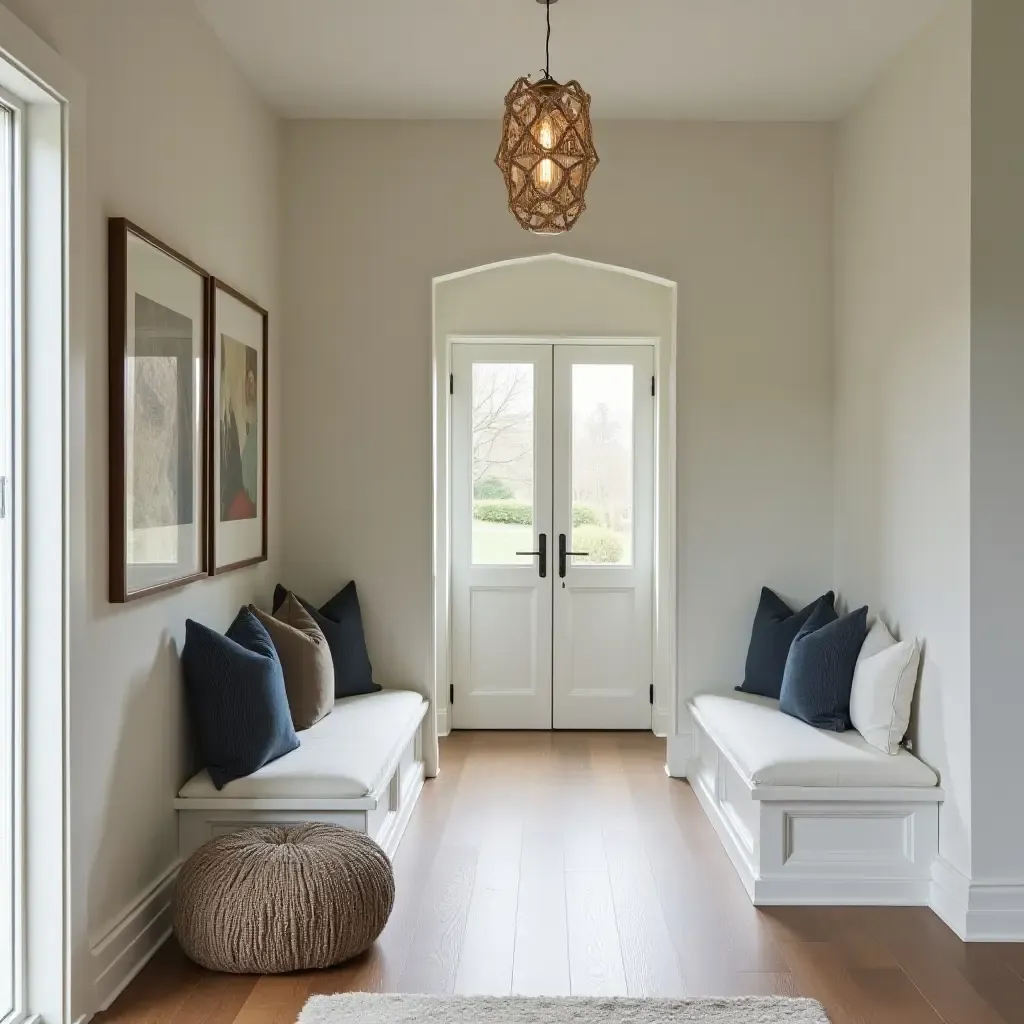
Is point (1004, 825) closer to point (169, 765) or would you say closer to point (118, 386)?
point (169, 765)

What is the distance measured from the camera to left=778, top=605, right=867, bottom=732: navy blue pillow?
12.5ft

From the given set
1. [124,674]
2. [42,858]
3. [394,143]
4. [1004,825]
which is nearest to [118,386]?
[124,674]

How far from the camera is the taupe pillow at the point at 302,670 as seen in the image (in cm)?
386

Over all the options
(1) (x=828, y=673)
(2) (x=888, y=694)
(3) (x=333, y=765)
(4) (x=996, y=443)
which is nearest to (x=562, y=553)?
(1) (x=828, y=673)

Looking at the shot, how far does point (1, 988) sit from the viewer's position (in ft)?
7.98

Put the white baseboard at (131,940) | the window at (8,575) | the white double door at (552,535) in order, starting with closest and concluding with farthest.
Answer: the window at (8,575)
the white baseboard at (131,940)
the white double door at (552,535)

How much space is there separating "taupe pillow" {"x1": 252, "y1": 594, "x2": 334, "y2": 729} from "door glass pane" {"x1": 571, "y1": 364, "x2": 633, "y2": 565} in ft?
6.76

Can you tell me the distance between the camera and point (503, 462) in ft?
18.6

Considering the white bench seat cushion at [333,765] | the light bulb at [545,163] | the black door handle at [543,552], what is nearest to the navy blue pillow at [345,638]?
the white bench seat cushion at [333,765]

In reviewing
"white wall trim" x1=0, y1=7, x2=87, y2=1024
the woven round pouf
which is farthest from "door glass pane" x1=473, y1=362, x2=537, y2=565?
"white wall trim" x1=0, y1=7, x2=87, y2=1024

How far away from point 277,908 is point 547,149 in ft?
7.04

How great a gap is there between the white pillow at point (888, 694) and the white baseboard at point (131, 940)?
229 centimetres

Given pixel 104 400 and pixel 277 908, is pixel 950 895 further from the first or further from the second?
pixel 104 400

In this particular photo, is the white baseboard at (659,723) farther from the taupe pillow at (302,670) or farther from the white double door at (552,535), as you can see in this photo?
the taupe pillow at (302,670)
